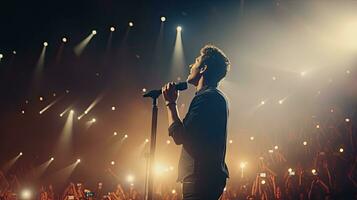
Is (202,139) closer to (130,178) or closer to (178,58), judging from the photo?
(178,58)

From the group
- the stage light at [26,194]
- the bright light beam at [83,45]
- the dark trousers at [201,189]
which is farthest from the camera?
the stage light at [26,194]

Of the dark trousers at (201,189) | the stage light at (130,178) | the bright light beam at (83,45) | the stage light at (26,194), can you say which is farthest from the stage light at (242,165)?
the dark trousers at (201,189)

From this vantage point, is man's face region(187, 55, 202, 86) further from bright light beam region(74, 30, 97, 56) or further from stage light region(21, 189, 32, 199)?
stage light region(21, 189, 32, 199)

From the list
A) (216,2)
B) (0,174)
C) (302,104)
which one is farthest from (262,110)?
(0,174)

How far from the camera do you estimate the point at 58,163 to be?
704 inches

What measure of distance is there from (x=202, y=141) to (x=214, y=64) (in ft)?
1.97

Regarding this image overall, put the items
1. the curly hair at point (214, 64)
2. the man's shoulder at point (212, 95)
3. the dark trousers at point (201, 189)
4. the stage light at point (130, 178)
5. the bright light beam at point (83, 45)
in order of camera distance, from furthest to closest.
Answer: the stage light at point (130, 178) → the bright light beam at point (83, 45) → the curly hair at point (214, 64) → the man's shoulder at point (212, 95) → the dark trousers at point (201, 189)

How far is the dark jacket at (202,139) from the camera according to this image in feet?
6.35

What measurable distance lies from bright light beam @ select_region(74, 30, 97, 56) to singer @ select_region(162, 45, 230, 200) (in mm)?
12583

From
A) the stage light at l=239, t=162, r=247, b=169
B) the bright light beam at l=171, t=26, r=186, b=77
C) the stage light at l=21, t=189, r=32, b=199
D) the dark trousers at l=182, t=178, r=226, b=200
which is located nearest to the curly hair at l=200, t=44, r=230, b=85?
the dark trousers at l=182, t=178, r=226, b=200

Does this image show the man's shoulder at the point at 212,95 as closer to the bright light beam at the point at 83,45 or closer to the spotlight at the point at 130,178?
the bright light beam at the point at 83,45

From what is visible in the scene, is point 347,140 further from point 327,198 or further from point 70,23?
point 70,23

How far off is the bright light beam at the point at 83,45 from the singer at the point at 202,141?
495 inches

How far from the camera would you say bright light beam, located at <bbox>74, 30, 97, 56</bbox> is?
46.1 ft
